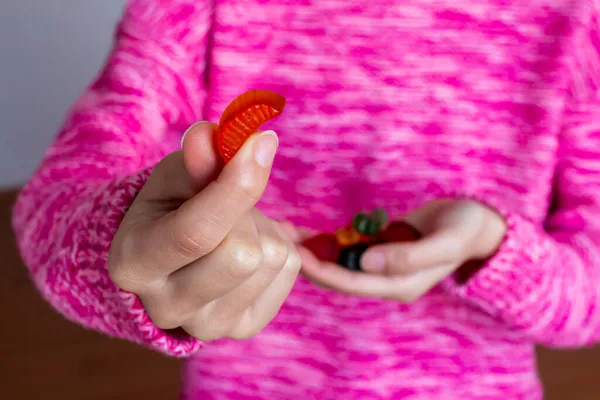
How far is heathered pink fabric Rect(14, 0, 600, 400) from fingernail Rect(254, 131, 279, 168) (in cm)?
19

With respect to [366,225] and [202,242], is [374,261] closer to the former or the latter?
[366,225]

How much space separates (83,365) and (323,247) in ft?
2.47

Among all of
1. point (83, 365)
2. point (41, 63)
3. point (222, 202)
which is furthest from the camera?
point (41, 63)

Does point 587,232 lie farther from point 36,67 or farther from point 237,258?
point 36,67

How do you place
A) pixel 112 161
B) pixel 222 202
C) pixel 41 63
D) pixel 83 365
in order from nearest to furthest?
pixel 222 202, pixel 112 161, pixel 83 365, pixel 41 63

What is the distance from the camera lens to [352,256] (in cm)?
39

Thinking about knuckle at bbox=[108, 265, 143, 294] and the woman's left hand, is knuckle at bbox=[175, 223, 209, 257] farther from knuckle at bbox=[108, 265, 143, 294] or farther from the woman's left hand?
the woman's left hand

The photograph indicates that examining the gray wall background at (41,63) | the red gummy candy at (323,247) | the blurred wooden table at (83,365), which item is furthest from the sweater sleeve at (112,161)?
the gray wall background at (41,63)

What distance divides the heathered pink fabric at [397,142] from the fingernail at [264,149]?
19 cm

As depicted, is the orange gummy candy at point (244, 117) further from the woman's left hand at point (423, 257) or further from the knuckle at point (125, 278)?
the woman's left hand at point (423, 257)

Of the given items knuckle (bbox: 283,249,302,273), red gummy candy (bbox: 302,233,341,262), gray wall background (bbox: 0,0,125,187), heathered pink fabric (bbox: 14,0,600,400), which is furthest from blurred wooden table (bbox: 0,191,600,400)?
knuckle (bbox: 283,249,302,273)

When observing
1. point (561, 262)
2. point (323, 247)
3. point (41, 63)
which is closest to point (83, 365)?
point (41, 63)

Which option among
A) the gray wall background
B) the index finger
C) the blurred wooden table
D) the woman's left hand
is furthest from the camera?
the gray wall background

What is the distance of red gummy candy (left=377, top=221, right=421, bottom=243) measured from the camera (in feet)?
1.31
